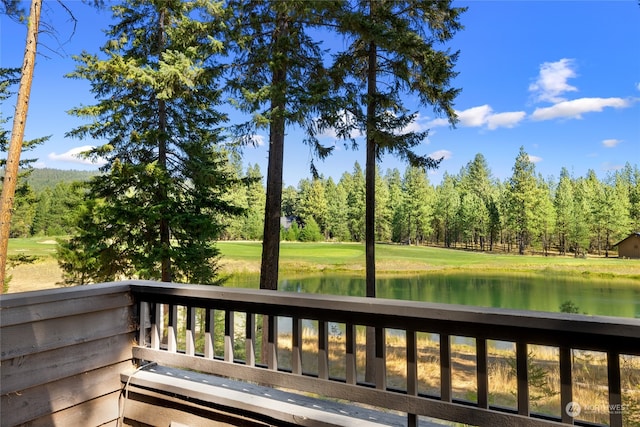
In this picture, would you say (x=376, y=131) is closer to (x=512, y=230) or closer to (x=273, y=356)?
(x=273, y=356)

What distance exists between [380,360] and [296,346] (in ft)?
1.34

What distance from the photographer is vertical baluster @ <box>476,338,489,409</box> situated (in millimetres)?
1354

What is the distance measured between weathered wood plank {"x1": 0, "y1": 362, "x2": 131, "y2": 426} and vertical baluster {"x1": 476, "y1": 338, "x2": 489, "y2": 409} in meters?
1.94

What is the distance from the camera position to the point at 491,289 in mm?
17250

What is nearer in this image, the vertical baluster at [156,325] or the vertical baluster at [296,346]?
the vertical baluster at [296,346]

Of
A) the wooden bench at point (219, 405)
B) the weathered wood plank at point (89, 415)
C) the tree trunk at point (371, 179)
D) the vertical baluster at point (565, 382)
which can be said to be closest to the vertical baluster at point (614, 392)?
the vertical baluster at point (565, 382)

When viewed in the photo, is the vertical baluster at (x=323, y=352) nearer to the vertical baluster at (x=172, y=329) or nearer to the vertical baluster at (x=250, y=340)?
the vertical baluster at (x=250, y=340)

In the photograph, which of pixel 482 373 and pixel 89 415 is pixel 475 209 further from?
pixel 89 415

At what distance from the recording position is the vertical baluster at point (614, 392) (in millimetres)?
1167

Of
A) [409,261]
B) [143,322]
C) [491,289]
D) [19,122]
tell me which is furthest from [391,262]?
[143,322]

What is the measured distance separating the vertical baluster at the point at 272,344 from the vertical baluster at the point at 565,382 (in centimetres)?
117

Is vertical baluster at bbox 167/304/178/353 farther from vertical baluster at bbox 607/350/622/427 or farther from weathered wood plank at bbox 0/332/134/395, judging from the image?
vertical baluster at bbox 607/350/622/427

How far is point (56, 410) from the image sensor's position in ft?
5.96

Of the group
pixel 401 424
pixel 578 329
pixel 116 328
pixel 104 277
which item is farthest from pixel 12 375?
pixel 104 277
